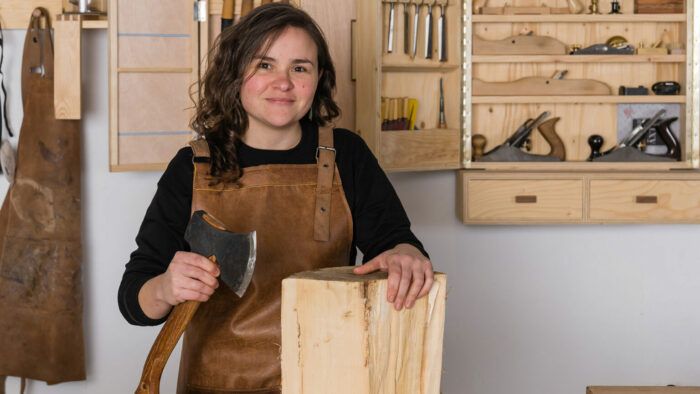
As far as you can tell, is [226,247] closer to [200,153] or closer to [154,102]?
[200,153]

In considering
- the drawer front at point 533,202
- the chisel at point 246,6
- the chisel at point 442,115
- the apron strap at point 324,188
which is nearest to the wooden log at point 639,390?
the apron strap at point 324,188

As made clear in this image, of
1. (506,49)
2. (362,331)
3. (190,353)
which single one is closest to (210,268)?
(362,331)

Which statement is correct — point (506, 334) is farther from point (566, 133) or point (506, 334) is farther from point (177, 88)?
point (177, 88)

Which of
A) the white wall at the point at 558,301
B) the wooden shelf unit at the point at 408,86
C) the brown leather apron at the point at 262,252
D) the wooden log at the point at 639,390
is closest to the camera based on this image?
the brown leather apron at the point at 262,252

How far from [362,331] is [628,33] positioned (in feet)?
7.01

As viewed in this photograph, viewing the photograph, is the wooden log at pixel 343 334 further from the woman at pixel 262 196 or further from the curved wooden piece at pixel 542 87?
the curved wooden piece at pixel 542 87

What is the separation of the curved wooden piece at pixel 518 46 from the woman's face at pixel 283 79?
1.35 meters

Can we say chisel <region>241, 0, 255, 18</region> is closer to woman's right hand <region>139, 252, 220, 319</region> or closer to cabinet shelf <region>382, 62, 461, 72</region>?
cabinet shelf <region>382, 62, 461, 72</region>

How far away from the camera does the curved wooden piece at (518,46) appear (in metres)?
3.08

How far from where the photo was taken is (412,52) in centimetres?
296

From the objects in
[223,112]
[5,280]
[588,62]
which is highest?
[588,62]

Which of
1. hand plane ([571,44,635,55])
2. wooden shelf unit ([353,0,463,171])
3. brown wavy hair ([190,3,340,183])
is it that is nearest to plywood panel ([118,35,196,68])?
wooden shelf unit ([353,0,463,171])

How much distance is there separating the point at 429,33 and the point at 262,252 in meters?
1.36

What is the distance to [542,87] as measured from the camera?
122 inches
